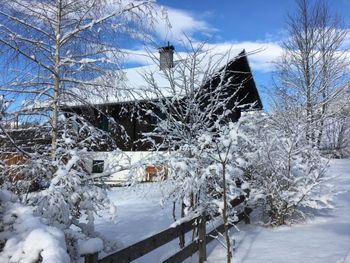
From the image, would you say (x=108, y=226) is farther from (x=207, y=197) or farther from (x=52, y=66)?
(x=52, y=66)

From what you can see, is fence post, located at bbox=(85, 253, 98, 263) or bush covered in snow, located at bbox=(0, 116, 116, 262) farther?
bush covered in snow, located at bbox=(0, 116, 116, 262)

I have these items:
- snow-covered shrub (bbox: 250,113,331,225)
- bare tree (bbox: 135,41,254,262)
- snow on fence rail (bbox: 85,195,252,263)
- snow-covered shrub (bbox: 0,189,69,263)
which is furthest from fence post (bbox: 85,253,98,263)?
snow-covered shrub (bbox: 250,113,331,225)

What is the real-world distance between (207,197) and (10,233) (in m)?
4.00

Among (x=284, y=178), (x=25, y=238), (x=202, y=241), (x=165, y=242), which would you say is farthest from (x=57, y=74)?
(x=284, y=178)

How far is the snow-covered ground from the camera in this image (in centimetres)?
634

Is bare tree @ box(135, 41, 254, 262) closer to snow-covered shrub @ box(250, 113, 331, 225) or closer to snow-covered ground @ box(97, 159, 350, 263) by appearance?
snow-covered ground @ box(97, 159, 350, 263)

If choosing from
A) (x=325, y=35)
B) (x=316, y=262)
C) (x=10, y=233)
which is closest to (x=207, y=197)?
(x=316, y=262)

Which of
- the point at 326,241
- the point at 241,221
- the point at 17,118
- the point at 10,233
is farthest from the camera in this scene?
the point at 241,221

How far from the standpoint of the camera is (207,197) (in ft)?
21.2

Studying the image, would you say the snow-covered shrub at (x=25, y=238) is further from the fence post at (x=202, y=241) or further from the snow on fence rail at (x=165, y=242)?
the fence post at (x=202, y=241)

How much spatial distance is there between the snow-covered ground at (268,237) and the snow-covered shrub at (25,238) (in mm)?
2892

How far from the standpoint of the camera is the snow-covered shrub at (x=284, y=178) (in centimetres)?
837

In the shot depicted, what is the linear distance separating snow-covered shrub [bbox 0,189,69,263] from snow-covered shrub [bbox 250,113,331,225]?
19.3 feet

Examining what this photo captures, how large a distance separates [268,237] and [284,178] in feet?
4.57
